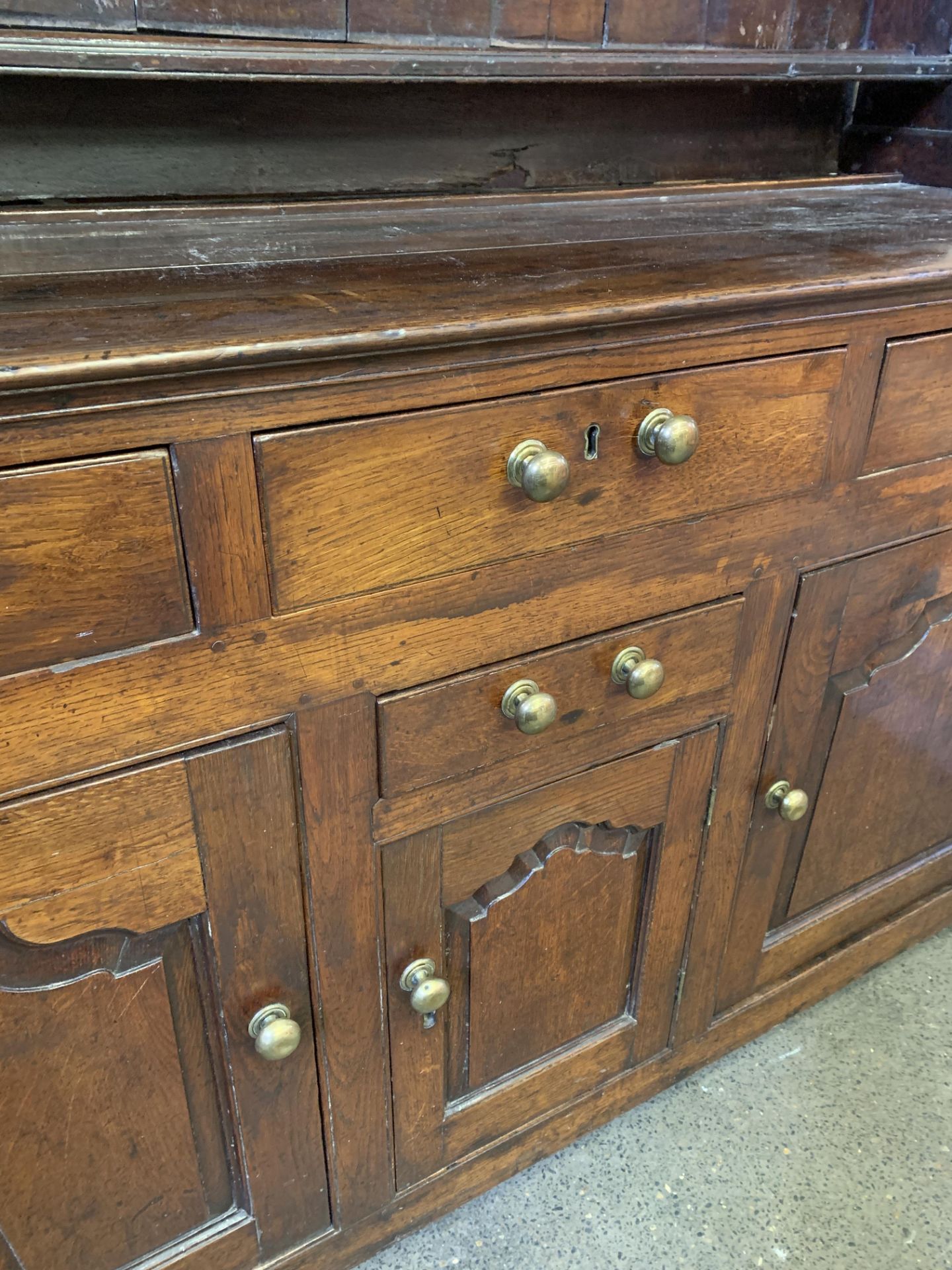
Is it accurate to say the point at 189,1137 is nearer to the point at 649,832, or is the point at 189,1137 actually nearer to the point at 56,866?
the point at 56,866

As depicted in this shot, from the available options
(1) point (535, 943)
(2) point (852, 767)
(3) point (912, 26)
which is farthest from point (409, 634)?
(3) point (912, 26)

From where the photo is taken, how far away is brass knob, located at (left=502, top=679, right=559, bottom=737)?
0.66 meters

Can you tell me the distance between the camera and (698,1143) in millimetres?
1037

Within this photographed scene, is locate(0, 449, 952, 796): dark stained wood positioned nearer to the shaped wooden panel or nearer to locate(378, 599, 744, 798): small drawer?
locate(378, 599, 744, 798): small drawer

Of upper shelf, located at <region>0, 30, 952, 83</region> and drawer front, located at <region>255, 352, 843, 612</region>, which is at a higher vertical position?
upper shelf, located at <region>0, 30, 952, 83</region>

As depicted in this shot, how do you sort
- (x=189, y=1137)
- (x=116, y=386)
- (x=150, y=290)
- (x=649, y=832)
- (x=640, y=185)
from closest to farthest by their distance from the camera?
(x=116, y=386), (x=150, y=290), (x=189, y=1137), (x=649, y=832), (x=640, y=185)

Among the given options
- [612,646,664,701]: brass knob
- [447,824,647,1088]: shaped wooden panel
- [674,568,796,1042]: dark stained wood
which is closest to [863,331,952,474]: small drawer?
[674,568,796,1042]: dark stained wood

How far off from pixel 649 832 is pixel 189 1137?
1.47 feet

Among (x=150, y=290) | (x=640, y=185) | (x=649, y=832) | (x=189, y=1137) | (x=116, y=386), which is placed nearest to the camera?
(x=116, y=386)

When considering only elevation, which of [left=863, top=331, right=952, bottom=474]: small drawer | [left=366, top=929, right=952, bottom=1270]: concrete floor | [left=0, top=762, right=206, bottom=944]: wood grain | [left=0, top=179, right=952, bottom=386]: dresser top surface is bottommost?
[left=366, top=929, right=952, bottom=1270]: concrete floor

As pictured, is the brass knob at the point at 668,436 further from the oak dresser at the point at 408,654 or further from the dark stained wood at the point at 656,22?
the dark stained wood at the point at 656,22

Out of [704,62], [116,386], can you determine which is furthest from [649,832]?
[704,62]

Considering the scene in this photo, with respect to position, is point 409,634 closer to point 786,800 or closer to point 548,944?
point 548,944

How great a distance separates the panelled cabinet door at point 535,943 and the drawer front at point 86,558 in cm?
27
